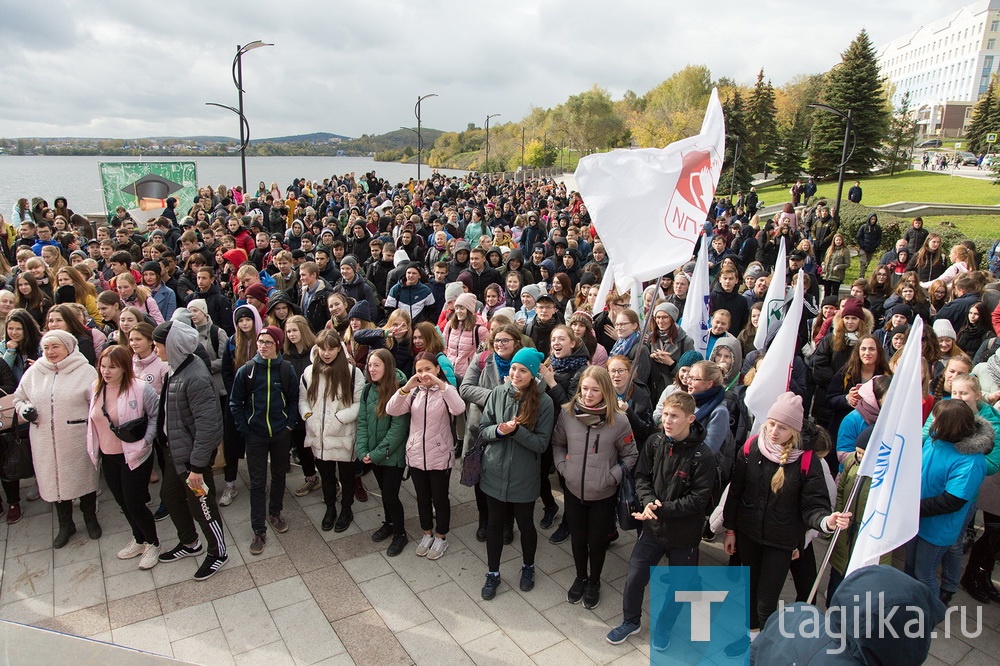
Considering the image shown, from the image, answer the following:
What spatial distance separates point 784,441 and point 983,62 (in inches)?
5642

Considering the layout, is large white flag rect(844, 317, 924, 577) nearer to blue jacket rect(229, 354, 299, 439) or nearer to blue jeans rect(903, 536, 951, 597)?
blue jeans rect(903, 536, 951, 597)

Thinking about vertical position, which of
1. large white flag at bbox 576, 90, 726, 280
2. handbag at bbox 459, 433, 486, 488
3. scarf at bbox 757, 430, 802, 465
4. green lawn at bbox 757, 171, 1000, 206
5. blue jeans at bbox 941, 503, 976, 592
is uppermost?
green lawn at bbox 757, 171, 1000, 206

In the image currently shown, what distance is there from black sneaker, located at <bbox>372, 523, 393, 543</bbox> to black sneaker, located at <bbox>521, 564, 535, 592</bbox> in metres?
1.31

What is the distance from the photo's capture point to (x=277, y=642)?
4250 millimetres

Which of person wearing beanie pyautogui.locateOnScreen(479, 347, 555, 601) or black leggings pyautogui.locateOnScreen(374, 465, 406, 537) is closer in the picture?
person wearing beanie pyautogui.locateOnScreen(479, 347, 555, 601)

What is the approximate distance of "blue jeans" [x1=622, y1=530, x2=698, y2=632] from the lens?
420 cm

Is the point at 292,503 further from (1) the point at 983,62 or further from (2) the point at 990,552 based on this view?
(1) the point at 983,62

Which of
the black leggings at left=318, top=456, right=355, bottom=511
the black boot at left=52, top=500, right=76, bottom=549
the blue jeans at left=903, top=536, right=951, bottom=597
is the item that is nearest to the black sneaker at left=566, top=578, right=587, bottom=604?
the black leggings at left=318, top=456, right=355, bottom=511

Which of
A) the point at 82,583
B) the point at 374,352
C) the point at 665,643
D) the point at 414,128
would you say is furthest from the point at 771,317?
the point at 414,128

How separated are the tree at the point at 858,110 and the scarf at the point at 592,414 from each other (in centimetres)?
4469

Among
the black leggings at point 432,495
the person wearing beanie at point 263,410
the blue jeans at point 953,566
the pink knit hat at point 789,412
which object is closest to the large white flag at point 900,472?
the pink knit hat at point 789,412

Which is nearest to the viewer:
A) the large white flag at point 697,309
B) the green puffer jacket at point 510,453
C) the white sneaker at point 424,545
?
the green puffer jacket at point 510,453

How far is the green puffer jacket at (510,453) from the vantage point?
461 centimetres

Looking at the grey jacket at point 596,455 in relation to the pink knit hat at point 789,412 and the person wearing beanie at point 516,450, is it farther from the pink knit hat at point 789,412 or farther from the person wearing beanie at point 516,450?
the pink knit hat at point 789,412
